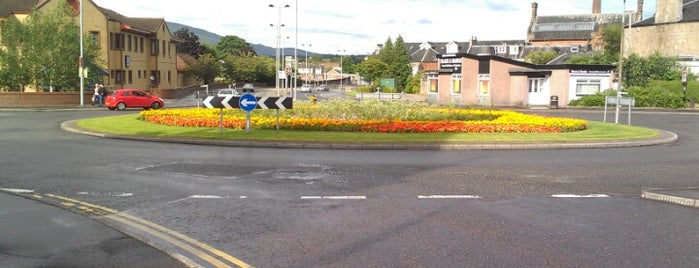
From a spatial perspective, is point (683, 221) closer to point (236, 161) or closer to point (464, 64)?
point (236, 161)

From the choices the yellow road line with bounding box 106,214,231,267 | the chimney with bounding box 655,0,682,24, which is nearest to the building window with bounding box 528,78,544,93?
the chimney with bounding box 655,0,682,24

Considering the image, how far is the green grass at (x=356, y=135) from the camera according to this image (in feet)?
62.2

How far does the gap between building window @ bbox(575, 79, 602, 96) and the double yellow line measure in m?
48.6

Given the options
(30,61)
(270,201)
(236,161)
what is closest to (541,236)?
(270,201)

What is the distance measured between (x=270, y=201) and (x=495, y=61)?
44925 millimetres

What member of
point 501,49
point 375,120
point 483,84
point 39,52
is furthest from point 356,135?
point 501,49

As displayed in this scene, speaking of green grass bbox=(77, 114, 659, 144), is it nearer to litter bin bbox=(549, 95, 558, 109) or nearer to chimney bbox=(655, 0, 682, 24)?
litter bin bbox=(549, 95, 558, 109)

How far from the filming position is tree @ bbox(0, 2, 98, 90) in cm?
4125

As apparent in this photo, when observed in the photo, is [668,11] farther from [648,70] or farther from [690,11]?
A: [648,70]

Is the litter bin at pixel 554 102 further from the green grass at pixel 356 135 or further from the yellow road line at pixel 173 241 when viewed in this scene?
the yellow road line at pixel 173 241

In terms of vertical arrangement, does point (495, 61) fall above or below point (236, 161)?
above

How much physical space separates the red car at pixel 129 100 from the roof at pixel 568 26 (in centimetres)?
9126

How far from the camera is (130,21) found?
212ft

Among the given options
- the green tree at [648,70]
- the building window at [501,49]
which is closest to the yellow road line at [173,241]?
the green tree at [648,70]
